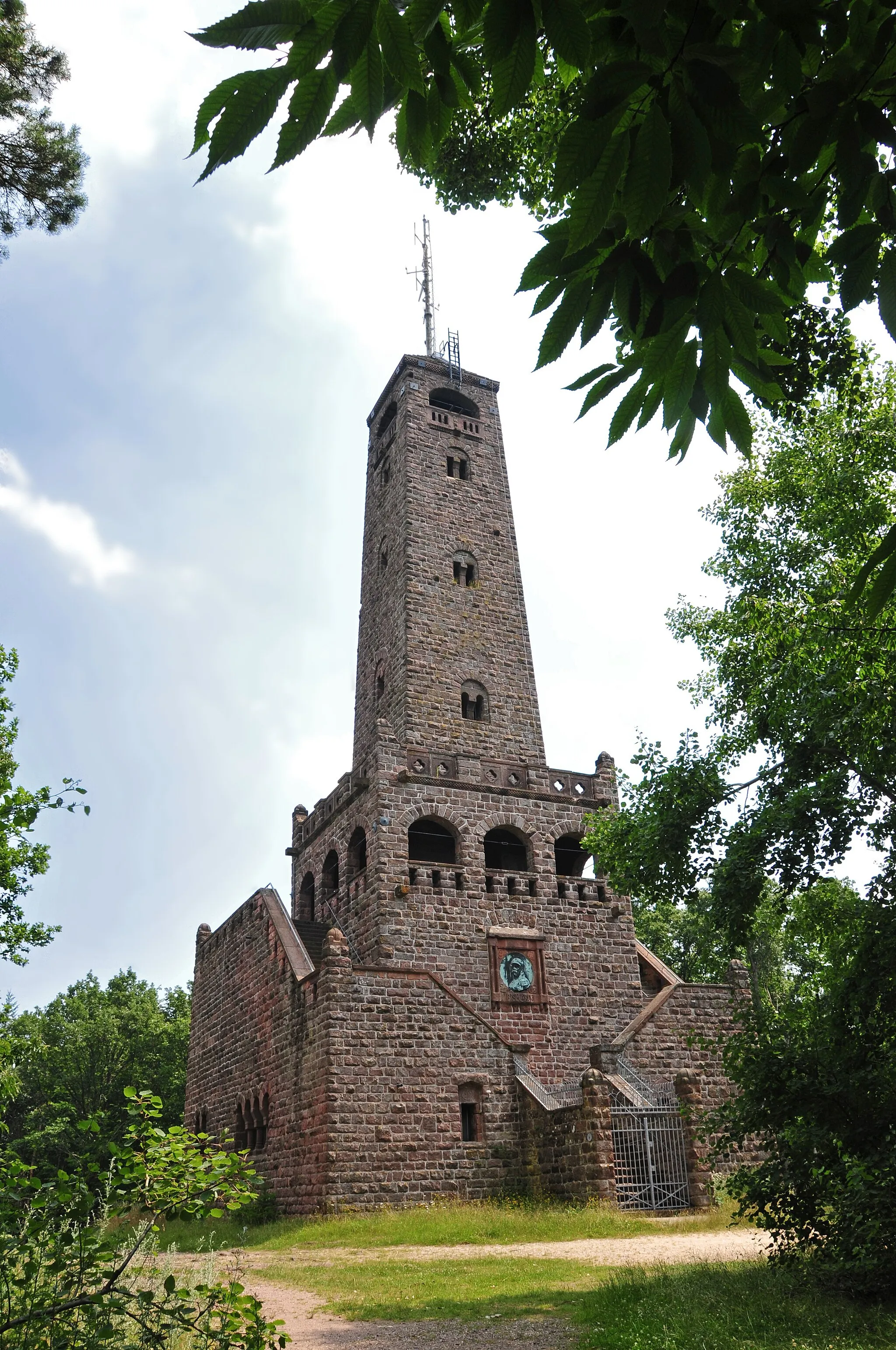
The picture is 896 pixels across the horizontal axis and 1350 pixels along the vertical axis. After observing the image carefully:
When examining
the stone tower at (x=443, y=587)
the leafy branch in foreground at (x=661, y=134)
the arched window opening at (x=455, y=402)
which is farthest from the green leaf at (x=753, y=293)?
the arched window opening at (x=455, y=402)

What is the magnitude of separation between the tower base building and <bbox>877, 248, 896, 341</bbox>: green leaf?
8.28 meters

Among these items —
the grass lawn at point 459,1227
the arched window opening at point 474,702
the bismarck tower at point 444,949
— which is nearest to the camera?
the grass lawn at point 459,1227

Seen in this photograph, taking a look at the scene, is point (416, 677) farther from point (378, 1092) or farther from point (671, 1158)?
point (671, 1158)

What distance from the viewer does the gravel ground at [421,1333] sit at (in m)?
6.96

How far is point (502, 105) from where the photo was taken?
7.60 feet

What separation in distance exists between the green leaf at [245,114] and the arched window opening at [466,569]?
77.9 ft

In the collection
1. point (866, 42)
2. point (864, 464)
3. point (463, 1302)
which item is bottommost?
point (463, 1302)

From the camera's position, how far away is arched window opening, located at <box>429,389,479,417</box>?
29.2 m

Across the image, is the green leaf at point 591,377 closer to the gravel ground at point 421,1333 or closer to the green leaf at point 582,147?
the green leaf at point 582,147

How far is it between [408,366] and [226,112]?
90.4 ft

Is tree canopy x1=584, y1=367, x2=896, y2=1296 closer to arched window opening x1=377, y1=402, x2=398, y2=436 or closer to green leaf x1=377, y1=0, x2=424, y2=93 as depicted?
green leaf x1=377, y1=0, x2=424, y2=93

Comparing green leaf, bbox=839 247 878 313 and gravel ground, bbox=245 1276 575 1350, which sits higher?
green leaf, bbox=839 247 878 313

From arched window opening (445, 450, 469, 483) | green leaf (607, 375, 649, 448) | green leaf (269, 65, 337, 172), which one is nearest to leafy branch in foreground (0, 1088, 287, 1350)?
green leaf (607, 375, 649, 448)

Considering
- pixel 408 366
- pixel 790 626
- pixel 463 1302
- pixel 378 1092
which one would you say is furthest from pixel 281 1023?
pixel 408 366
